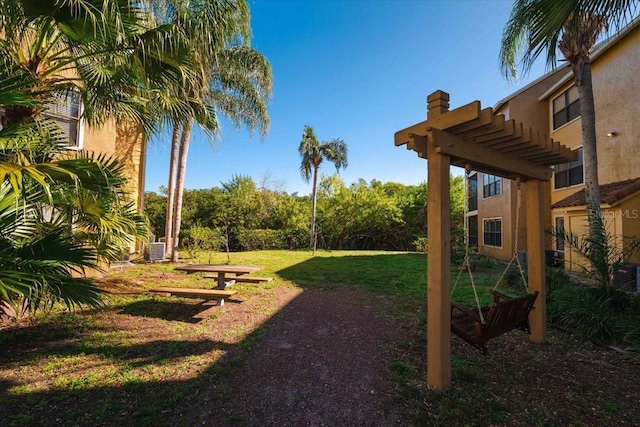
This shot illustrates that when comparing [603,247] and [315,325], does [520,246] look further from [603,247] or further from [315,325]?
[315,325]

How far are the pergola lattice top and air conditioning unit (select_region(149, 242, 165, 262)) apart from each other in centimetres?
1141

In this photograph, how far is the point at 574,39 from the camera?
6.44m

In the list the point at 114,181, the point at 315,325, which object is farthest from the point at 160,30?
the point at 315,325

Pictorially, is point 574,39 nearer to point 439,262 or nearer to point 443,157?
point 443,157

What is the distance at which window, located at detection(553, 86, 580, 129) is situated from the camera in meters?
11.0

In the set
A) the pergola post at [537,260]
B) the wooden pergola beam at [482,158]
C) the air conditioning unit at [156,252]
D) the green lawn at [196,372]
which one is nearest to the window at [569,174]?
the pergola post at [537,260]

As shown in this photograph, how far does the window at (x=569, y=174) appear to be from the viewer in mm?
10834

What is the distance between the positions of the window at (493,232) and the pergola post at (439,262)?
527 inches

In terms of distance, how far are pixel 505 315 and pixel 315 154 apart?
17.9 meters

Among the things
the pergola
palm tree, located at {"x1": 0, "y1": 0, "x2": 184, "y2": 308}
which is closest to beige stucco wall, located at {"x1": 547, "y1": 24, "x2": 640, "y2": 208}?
the pergola

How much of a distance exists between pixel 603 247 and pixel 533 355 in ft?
9.19

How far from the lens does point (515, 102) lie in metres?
12.8

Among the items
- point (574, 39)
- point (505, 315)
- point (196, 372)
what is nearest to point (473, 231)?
point (574, 39)

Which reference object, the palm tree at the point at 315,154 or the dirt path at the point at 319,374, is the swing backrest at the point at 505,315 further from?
the palm tree at the point at 315,154
